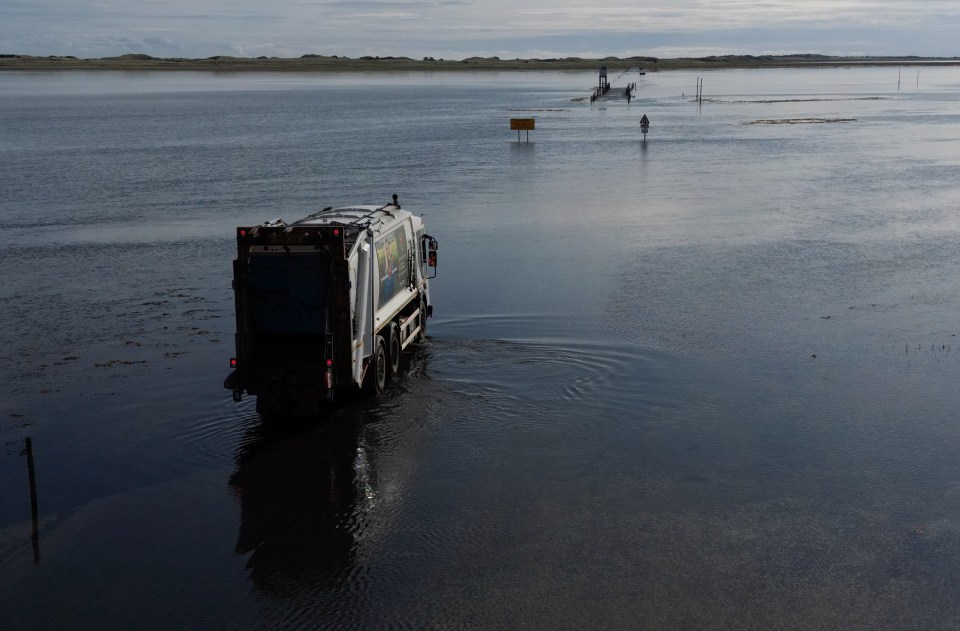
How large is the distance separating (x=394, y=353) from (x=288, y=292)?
10.9 feet

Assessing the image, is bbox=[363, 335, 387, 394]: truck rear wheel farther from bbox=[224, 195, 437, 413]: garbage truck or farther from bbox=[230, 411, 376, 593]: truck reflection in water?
bbox=[230, 411, 376, 593]: truck reflection in water

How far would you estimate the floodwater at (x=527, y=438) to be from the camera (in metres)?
11.6

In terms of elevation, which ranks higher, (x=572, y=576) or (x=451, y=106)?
(x=451, y=106)

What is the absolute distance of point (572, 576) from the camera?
11.8 m

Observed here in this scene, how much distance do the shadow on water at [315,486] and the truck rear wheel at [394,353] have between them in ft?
0.82

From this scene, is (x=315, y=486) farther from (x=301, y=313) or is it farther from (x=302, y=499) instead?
(x=301, y=313)

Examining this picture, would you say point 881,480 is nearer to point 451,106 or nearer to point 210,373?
point 210,373

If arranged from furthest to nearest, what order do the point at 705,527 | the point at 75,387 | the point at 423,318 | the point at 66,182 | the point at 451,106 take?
the point at 451,106 → the point at 66,182 → the point at 423,318 → the point at 75,387 → the point at 705,527

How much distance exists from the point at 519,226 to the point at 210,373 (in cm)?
1827

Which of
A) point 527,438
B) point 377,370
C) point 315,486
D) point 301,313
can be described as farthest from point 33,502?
point 527,438

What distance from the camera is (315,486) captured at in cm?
1480

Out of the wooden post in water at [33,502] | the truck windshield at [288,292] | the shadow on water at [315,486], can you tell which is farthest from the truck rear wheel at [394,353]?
the wooden post in water at [33,502]

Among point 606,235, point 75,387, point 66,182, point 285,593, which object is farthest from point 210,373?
point 66,182

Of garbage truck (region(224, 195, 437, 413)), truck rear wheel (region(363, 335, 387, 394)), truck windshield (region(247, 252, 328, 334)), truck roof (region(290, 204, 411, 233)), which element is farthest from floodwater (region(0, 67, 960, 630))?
truck roof (region(290, 204, 411, 233))
